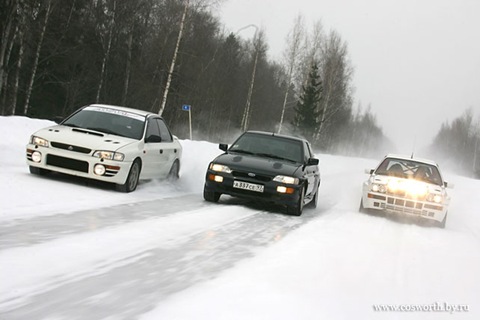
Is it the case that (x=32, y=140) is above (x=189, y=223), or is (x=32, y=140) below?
above

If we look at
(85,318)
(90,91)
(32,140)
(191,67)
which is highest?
(191,67)

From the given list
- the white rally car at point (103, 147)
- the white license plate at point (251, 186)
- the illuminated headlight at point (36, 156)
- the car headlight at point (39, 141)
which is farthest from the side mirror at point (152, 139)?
the white license plate at point (251, 186)

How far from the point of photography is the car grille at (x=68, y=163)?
8.78 m

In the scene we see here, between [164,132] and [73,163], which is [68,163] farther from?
[164,132]

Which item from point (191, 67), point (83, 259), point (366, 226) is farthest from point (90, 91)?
point (83, 259)

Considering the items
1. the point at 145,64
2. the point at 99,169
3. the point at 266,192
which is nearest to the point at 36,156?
the point at 99,169

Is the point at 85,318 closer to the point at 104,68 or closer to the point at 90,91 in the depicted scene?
the point at 104,68

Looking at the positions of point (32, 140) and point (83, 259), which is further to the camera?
point (32, 140)

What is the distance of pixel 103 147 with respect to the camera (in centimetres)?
884

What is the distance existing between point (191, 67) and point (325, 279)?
4570 cm

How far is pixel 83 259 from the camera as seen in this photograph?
14.5 ft

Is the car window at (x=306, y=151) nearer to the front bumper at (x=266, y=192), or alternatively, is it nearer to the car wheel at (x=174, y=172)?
the front bumper at (x=266, y=192)

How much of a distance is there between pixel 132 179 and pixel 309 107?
158 feet

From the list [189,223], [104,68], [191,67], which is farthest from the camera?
[191,67]
